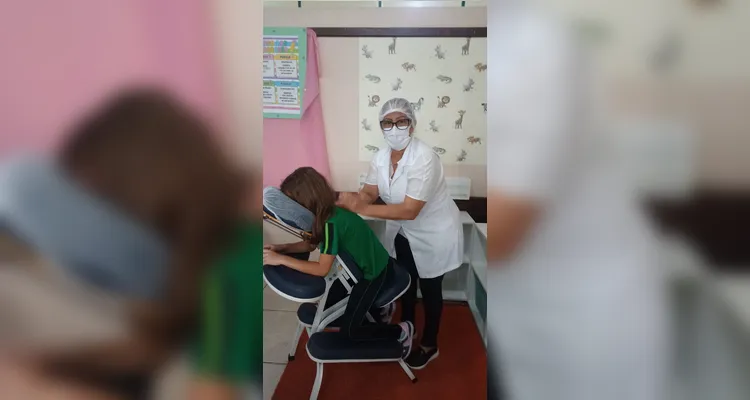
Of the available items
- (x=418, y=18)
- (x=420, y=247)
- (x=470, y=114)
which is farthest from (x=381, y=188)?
(x=418, y=18)

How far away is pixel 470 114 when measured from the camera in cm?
205

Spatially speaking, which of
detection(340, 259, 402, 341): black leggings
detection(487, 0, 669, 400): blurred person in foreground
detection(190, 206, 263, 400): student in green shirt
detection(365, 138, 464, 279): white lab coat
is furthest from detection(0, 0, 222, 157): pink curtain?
detection(365, 138, 464, 279): white lab coat

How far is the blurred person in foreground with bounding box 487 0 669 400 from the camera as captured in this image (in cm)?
48

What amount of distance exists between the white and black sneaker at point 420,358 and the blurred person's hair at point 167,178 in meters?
1.23

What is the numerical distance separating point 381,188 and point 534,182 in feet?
3.95

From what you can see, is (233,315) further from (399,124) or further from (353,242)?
(399,124)

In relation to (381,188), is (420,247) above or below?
below

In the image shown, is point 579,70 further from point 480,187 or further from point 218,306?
point 480,187

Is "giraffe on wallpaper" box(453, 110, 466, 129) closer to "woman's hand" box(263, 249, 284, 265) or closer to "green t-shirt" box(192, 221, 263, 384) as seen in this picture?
"woman's hand" box(263, 249, 284, 265)

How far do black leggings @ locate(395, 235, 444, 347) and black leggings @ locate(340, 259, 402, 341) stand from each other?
19 centimetres

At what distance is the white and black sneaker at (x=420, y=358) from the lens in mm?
1564

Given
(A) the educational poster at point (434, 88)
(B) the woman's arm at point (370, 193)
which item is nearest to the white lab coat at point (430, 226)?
(B) the woman's arm at point (370, 193)

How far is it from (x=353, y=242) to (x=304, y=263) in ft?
0.51

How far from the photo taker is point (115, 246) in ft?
1.49
